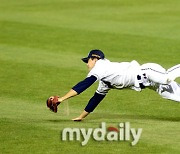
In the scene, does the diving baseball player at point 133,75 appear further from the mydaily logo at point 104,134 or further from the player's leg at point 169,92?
the mydaily logo at point 104,134

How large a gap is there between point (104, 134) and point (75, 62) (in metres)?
6.16

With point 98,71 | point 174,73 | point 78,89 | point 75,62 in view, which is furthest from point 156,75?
point 75,62

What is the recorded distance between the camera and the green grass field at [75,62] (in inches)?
395

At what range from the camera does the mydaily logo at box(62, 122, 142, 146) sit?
992cm

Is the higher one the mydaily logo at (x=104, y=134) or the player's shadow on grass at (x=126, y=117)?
the player's shadow on grass at (x=126, y=117)

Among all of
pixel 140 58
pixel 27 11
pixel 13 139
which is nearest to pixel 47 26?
pixel 27 11

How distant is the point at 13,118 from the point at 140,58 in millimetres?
5774

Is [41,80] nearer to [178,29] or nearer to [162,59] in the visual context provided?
[162,59]

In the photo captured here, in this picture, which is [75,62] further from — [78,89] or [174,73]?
[78,89]

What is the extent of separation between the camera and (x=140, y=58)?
54.5 feet

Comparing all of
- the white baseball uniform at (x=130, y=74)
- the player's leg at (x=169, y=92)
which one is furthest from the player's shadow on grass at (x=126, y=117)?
the white baseball uniform at (x=130, y=74)

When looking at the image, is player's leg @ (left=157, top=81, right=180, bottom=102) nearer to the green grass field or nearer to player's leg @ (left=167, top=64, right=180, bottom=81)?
player's leg @ (left=167, top=64, right=180, bottom=81)

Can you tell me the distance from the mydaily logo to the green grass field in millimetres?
104

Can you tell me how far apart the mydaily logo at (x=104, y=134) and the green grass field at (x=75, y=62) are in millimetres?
104
